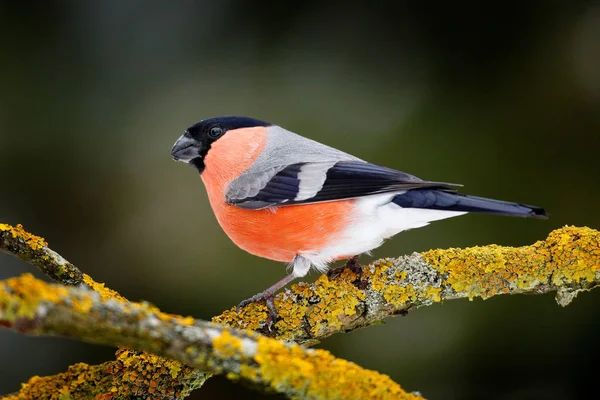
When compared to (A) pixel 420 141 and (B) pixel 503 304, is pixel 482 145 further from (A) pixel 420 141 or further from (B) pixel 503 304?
(B) pixel 503 304

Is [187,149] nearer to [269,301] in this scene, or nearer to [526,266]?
[269,301]

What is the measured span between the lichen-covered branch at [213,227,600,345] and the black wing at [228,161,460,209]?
0.23 metres

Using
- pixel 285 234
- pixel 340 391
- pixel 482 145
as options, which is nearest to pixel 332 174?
pixel 285 234

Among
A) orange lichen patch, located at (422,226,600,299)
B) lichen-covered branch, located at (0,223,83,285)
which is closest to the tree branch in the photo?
orange lichen patch, located at (422,226,600,299)

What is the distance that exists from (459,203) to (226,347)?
0.97 meters

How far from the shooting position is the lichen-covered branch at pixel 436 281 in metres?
1.85

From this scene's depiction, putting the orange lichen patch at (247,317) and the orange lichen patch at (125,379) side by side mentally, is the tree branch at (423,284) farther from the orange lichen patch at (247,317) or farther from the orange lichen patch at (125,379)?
the orange lichen patch at (125,379)

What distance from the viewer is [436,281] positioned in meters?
1.90

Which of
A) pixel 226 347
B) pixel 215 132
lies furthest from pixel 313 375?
pixel 215 132

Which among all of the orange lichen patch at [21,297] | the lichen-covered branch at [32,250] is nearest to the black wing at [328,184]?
the lichen-covered branch at [32,250]

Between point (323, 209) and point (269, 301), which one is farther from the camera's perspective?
point (323, 209)

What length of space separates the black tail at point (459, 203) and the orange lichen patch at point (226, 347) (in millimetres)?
923

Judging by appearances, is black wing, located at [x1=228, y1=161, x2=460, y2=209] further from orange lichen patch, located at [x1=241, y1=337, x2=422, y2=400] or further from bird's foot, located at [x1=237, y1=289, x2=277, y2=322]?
orange lichen patch, located at [x1=241, y1=337, x2=422, y2=400]

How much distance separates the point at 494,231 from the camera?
9.22 feet
